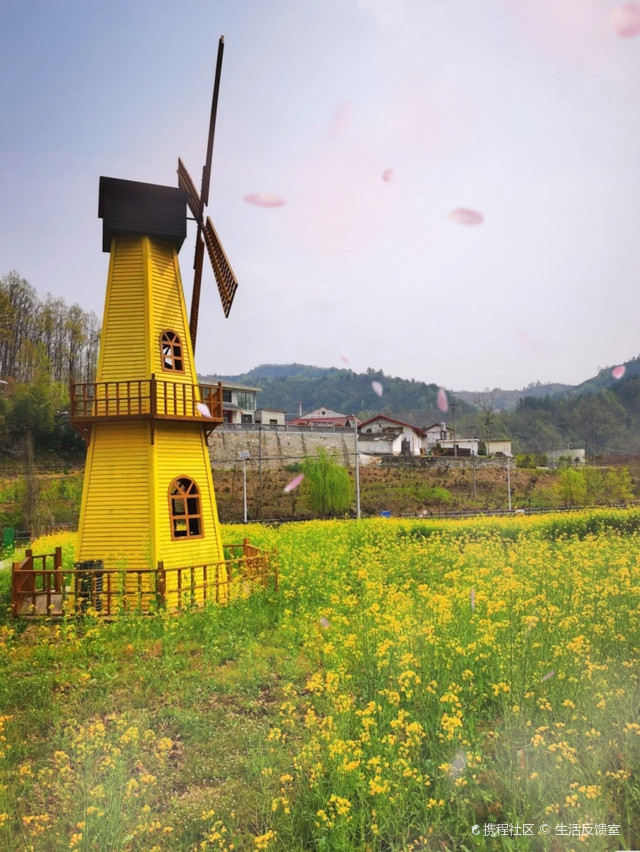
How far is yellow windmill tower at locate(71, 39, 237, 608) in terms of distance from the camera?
12.2m

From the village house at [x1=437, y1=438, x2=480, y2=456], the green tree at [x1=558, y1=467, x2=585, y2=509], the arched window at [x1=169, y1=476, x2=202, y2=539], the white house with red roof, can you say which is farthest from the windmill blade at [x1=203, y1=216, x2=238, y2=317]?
the village house at [x1=437, y1=438, x2=480, y2=456]

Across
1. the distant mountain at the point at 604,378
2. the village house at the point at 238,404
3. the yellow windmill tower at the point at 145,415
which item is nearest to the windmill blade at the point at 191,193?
the yellow windmill tower at the point at 145,415

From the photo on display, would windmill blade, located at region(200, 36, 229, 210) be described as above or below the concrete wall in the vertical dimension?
above

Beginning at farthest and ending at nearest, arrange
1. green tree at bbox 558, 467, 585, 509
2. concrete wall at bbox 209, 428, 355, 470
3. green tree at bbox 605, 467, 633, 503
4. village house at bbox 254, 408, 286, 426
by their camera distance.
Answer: village house at bbox 254, 408, 286, 426, concrete wall at bbox 209, 428, 355, 470, green tree at bbox 605, 467, 633, 503, green tree at bbox 558, 467, 585, 509

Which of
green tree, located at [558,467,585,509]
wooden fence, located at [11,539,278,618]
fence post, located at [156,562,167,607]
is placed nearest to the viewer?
fence post, located at [156,562,167,607]

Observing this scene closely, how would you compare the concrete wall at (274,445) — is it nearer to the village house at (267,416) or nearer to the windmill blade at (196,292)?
the village house at (267,416)

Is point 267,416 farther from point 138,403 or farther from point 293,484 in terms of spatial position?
point 138,403

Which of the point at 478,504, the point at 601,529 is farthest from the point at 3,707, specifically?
the point at 478,504

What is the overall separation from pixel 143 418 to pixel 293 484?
118 feet

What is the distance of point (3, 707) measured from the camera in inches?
288

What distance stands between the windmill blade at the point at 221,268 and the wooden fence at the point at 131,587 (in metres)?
7.11

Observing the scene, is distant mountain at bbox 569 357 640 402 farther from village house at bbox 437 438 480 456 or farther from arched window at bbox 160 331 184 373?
arched window at bbox 160 331 184 373

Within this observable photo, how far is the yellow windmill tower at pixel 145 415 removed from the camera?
12180 millimetres

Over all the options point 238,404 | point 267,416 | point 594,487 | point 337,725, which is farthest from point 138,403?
point 267,416
